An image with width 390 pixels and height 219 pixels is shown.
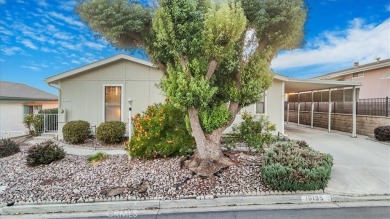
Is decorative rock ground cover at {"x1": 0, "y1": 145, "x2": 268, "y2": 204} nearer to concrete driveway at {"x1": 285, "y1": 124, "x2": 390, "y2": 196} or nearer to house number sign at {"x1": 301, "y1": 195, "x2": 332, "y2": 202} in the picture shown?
house number sign at {"x1": 301, "y1": 195, "x2": 332, "y2": 202}

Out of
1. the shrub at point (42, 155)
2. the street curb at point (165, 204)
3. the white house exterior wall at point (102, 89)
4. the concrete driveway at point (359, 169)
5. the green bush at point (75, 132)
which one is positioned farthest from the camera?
the white house exterior wall at point (102, 89)

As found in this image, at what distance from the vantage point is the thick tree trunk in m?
5.50

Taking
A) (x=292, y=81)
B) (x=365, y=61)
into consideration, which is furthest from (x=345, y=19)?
(x=365, y=61)

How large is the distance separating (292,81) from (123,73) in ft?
Result: 26.7

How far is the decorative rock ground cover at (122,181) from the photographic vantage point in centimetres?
483

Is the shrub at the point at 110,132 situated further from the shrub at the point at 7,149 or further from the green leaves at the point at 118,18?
Answer: the green leaves at the point at 118,18

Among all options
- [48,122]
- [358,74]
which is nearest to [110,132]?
[48,122]

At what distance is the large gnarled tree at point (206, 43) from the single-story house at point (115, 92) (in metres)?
4.35

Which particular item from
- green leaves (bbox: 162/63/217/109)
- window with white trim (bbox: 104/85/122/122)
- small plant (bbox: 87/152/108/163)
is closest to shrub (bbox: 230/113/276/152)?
green leaves (bbox: 162/63/217/109)

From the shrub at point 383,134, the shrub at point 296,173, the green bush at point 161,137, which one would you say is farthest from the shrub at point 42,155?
the shrub at point 383,134

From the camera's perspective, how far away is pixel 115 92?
10.8 m

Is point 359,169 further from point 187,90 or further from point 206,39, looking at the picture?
point 206,39

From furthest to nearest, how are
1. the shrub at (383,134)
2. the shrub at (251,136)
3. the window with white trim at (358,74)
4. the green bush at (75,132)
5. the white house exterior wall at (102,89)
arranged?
the window with white trim at (358,74) → the white house exterior wall at (102,89) → the shrub at (383,134) → the green bush at (75,132) → the shrub at (251,136)

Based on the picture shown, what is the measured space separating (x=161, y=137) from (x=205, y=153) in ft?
5.42
